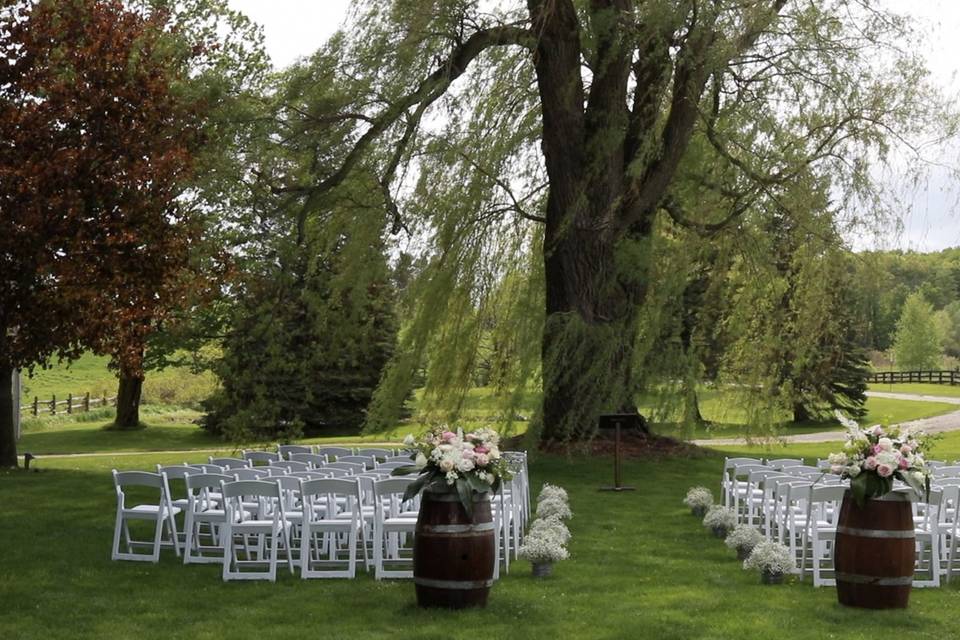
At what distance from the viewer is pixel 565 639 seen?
7.44 m

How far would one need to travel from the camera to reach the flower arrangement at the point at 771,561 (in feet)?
30.9

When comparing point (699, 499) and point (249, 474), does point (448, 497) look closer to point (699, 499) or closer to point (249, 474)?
point (249, 474)

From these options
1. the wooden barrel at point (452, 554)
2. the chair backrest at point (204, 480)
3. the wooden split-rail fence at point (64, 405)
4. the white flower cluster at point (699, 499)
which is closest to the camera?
the wooden barrel at point (452, 554)

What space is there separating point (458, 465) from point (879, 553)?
9.73ft

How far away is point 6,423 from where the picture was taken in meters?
19.8

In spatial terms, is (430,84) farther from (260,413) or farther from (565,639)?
(565,639)

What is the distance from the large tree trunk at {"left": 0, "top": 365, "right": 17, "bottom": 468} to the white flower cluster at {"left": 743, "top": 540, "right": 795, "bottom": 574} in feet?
45.6

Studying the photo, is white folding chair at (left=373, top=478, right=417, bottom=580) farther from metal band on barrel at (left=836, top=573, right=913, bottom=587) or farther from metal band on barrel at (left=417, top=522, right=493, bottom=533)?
metal band on barrel at (left=836, top=573, right=913, bottom=587)

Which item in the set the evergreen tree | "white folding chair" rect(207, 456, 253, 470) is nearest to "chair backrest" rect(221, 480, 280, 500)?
"white folding chair" rect(207, 456, 253, 470)

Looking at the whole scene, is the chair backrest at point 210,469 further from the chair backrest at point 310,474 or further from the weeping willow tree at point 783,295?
the weeping willow tree at point 783,295

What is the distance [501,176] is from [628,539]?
8.43 m

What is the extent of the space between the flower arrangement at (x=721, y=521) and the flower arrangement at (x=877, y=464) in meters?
3.64

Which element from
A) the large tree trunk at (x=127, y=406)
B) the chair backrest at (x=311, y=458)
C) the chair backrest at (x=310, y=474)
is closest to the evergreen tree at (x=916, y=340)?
the large tree trunk at (x=127, y=406)

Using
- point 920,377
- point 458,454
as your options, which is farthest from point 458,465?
point 920,377
